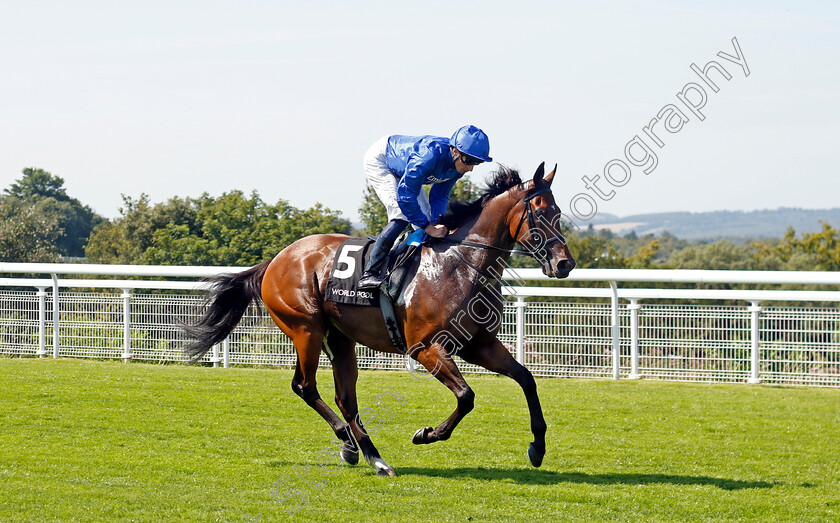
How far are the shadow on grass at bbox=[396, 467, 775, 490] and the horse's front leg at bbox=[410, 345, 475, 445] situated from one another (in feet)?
0.81

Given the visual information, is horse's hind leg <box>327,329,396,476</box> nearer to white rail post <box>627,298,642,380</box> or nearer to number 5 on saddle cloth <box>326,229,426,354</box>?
number 5 on saddle cloth <box>326,229,426,354</box>

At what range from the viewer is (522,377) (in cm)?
514

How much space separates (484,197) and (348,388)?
146 centimetres

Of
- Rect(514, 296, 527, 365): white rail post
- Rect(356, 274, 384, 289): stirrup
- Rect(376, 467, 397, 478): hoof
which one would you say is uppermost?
Rect(356, 274, 384, 289): stirrup

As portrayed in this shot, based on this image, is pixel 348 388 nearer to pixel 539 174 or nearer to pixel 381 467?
pixel 381 467

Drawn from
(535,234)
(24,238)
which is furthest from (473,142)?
(24,238)

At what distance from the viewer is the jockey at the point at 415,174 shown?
5.21m

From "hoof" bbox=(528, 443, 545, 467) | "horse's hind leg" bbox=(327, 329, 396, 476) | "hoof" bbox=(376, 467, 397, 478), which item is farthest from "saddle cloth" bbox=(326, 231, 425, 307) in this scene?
"hoof" bbox=(528, 443, 545, 467)

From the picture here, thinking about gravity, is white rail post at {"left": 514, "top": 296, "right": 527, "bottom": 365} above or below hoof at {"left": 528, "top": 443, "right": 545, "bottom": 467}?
above

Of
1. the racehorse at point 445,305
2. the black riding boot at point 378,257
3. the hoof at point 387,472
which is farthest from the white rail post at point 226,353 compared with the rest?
the hoof at point 387,472

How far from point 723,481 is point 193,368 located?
617 cm

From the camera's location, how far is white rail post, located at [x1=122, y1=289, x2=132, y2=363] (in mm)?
10180

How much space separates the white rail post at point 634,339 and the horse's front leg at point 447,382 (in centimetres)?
436

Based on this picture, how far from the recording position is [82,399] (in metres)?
7.59
